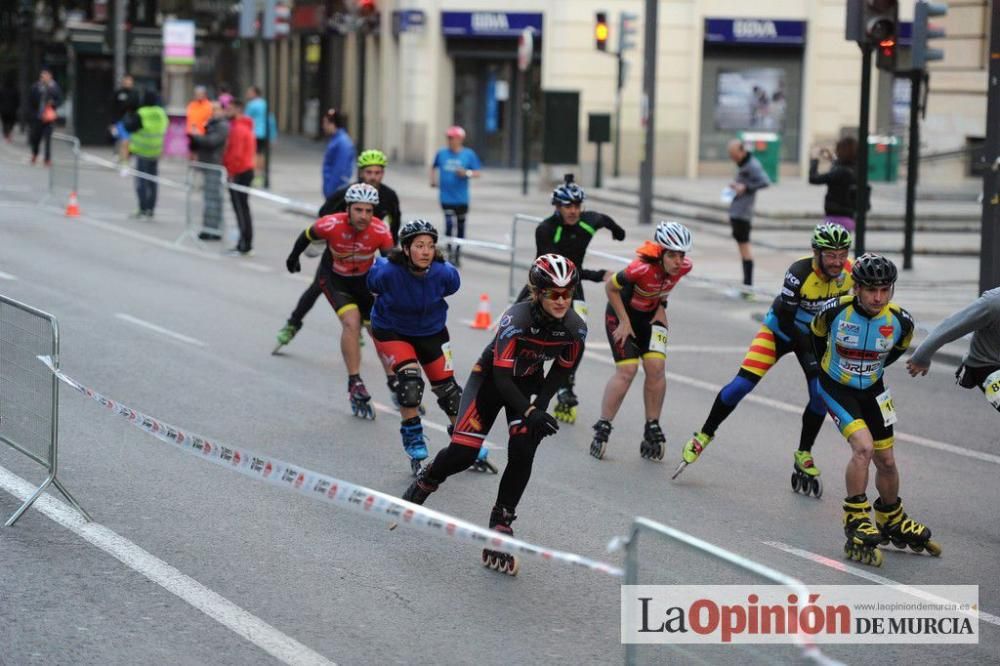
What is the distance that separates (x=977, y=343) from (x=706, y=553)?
483 cm

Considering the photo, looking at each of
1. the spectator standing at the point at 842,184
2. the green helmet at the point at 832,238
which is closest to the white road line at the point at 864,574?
the green helmet at the point at 832,238

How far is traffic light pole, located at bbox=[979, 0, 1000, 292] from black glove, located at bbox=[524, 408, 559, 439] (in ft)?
31.2

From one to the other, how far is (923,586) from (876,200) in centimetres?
2259

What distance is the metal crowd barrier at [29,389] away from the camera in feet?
28.5

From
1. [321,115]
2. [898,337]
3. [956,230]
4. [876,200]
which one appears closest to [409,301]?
[898,337]

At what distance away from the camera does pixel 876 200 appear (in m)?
30.2

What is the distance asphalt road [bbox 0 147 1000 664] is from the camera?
719 centimetres

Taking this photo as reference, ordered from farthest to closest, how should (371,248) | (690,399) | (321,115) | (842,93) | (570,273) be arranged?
(321,115) < (842,93) < (690,399) < (371,248) < (570,273)

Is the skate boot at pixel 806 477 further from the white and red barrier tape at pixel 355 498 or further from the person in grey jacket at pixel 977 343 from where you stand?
the white and red barrier tape at pixel 355 498

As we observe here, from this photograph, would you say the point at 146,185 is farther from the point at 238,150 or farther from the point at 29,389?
the point at 29,389

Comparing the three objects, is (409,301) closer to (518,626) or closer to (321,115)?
(518,626)

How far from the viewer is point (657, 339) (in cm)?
1138

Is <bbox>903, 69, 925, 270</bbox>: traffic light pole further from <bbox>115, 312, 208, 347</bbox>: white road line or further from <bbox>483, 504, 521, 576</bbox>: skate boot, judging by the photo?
<bbox>483, 504, 521, 576</bbox>: skate boot

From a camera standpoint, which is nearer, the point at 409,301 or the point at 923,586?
the point at 923,586
